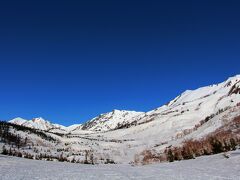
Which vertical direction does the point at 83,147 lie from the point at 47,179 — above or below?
above

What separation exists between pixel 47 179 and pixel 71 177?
965 mm

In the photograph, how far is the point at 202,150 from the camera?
800 inches

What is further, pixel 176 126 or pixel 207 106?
pixel 207 106

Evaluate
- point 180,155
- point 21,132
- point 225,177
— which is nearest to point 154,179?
point 225,177

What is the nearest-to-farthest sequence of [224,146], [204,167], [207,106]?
[204,167] → [224,146] → [207,106]

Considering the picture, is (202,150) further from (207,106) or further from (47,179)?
(207,106)

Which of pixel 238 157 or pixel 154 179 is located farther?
pixel 238 157

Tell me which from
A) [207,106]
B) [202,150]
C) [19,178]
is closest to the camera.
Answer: [19,178]

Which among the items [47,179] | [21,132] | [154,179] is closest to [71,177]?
[47,179]

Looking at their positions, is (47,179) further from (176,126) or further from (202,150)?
(176,126)

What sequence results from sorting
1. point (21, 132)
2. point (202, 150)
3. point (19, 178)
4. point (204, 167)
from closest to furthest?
1. point (19, 178)
2. point (204, 167)
3. point (202, 150)
4. point (21, 132)

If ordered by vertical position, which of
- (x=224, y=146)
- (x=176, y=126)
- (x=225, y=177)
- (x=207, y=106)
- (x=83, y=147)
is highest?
(x=207, y=106)

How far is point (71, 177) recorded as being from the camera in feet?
36.2

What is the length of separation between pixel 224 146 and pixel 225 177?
8.10m
